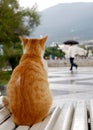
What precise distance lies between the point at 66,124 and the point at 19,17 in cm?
1913

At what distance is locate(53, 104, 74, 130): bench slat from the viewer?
113 inches

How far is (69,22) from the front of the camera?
164m

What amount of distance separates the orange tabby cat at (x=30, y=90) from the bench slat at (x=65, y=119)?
17 centimetres

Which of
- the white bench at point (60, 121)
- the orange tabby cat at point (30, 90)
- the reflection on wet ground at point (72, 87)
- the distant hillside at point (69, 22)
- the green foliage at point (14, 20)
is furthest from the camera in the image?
the distant hillside at point (69, 22)

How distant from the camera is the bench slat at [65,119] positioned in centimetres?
288

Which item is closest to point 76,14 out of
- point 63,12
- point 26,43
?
point 63,12

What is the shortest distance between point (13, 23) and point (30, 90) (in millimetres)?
17251

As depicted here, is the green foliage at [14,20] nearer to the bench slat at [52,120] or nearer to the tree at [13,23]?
the tree at [13,23]

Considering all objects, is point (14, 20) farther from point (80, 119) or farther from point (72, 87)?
point (80, 119)

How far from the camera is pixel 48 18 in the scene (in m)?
168

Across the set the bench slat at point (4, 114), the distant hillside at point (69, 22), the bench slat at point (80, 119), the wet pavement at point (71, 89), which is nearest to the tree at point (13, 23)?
the wet pavement at point (71, 89)

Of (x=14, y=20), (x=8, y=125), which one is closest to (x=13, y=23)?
(x=14, y=20)

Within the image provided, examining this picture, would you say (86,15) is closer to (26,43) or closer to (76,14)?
(76,14)

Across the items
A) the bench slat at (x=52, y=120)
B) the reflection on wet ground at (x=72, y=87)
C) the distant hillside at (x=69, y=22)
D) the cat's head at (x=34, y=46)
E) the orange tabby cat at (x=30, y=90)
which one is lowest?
the reflection on wet ground at (x=72, y=87)
